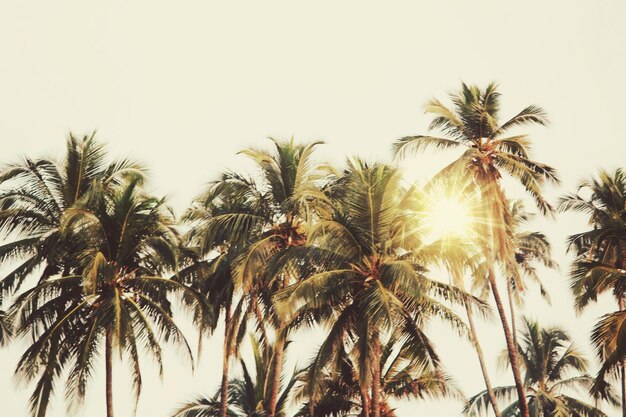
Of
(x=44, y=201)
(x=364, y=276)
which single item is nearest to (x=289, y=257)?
(x=364, y=276)

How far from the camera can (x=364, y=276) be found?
1756 cm

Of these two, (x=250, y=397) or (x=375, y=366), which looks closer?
(x=375, y=366)

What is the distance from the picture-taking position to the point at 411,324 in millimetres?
17078

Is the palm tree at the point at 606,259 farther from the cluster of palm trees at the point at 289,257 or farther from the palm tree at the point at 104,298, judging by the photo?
the palm tree at the point at 104,298

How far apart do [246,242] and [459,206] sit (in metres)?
7.01

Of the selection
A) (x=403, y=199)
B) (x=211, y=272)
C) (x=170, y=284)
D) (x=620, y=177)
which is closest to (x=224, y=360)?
(x=211, y=272)

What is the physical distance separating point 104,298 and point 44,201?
365 centimetres

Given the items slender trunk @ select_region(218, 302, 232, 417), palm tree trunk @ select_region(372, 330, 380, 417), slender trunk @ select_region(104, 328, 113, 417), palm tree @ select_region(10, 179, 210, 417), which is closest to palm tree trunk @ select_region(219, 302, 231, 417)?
slender trunk @ select_region(218, 302, 232, 417)

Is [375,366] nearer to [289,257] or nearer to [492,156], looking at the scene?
[289,257]

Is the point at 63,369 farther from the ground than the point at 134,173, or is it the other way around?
the point at 134,173

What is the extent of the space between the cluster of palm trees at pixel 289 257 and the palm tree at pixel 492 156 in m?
0.05

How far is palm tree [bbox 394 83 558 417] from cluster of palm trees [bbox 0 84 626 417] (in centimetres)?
5

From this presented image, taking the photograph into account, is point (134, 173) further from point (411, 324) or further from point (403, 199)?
point (411, 324)

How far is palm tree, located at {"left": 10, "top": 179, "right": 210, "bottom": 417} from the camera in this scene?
16.4 m
